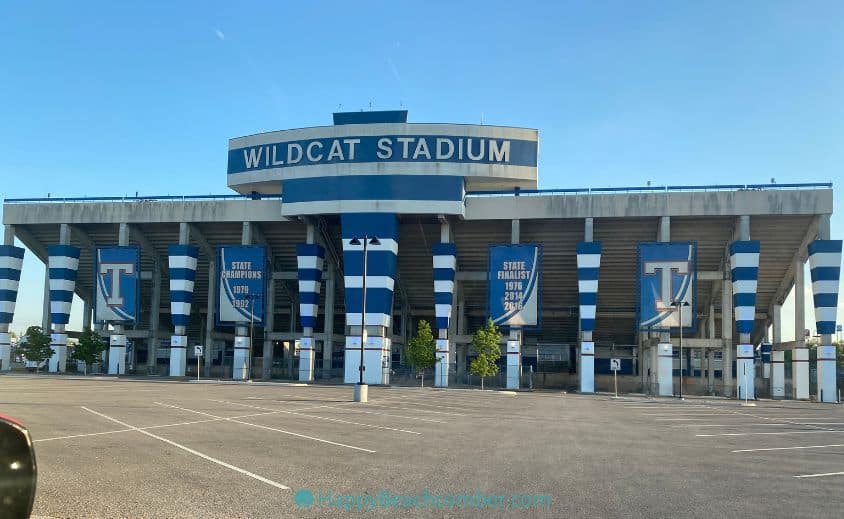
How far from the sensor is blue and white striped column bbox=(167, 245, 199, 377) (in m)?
64.5

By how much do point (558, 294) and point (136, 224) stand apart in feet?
135

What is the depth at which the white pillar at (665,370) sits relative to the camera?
2146 inches

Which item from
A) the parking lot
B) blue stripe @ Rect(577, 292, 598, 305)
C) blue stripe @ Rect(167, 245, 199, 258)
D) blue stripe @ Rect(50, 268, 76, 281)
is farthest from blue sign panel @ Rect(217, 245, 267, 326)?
the parking lot

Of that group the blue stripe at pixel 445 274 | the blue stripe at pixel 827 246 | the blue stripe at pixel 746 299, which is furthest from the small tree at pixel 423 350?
the blue stripe at pixel 827 246

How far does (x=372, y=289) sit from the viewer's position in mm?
59312

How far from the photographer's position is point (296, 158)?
62.4 m

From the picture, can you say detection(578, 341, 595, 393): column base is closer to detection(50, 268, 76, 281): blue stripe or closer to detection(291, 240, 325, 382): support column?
detection(291, 240, 325, 382): support column

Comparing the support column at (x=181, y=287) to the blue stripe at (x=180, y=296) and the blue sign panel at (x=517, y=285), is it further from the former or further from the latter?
the blue sign panel at (x=517, y=285)

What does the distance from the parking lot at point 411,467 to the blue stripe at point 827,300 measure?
110 feet

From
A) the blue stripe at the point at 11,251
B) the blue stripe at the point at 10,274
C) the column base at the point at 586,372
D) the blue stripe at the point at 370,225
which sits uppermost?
the blue stripe at the point at 370,225

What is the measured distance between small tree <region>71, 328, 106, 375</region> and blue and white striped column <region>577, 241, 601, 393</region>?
45.1 metres

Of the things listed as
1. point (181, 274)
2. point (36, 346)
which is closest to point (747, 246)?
point (181, 274)

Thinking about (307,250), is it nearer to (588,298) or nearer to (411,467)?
(588,298)

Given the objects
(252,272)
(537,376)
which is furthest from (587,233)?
(252,272)
